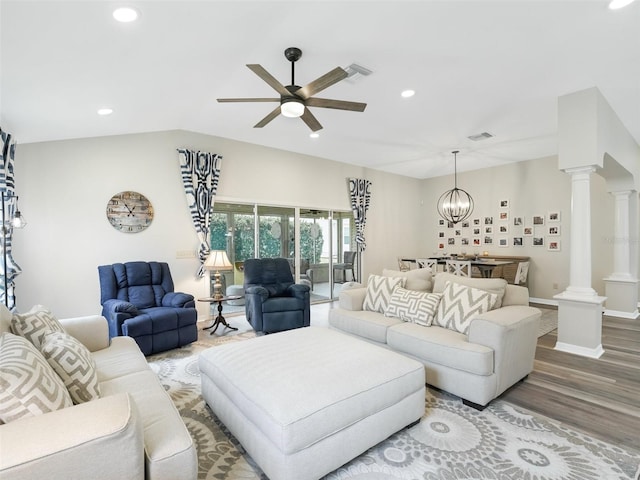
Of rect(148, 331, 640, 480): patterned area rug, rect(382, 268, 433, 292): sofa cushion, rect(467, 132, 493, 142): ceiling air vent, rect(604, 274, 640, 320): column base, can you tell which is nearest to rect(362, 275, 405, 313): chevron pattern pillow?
rect(382, 268, 433, 292): sofa cushion

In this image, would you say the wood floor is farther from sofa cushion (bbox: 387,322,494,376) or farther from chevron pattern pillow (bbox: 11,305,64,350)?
chevron pattern pillow (bbox: 11,305,64,350)

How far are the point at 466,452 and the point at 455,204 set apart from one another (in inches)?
231

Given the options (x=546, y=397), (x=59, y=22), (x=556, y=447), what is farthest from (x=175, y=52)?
(x=546, y=397)

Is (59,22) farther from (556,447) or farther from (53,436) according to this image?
(556,447)

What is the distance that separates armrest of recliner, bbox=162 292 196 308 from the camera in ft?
13.0

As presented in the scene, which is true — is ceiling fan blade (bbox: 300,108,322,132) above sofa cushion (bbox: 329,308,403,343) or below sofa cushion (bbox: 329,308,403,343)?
above

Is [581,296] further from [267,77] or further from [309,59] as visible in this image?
[267,77]

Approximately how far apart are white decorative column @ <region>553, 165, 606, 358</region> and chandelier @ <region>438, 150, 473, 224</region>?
3.12m

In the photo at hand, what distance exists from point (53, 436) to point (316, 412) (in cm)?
107

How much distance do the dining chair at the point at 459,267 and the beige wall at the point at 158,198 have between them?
1743 millimetres

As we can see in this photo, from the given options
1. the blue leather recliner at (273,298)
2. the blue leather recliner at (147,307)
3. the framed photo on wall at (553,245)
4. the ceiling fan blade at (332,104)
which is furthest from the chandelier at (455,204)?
the blue leather recliner at (147,307)

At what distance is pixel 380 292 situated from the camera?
3.65 metres

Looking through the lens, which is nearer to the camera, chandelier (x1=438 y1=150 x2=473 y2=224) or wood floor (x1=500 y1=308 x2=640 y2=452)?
wood floor (x1=500 y1=308 x2=640 y2=452)

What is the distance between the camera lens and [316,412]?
64.6 inches
